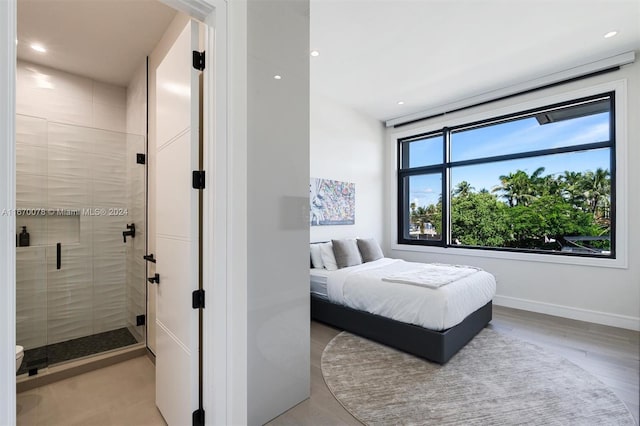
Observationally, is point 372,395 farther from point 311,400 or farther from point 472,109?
point 472,109

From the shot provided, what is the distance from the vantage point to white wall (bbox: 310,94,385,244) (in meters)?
4.44

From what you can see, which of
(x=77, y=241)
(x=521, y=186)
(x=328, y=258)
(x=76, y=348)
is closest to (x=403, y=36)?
(x=328, y=258)

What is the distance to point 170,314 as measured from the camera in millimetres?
1775

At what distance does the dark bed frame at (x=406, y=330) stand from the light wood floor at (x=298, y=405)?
0.82 ft

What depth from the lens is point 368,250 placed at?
173 inches

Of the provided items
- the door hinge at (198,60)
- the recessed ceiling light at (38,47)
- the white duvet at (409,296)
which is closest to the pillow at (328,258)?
the white duvet at (409,296)

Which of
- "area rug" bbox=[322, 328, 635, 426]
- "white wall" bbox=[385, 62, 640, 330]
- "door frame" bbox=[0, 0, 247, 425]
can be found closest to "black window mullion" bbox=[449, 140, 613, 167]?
"white wall" bbox=[385, 62, 640, 330]

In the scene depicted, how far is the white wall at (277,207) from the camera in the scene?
5.66ft

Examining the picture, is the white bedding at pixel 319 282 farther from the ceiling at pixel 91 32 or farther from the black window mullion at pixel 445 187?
the ceiling at pixel 91 32

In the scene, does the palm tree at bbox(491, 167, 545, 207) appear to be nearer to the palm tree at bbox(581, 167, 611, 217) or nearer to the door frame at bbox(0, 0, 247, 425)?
the palm tree at bbox(581, 167, 611, 217)

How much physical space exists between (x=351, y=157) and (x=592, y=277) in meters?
3.62

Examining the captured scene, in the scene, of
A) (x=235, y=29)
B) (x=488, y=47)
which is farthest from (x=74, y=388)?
(x=488, y=47)

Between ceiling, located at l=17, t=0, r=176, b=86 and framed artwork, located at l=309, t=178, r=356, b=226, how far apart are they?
2.53m

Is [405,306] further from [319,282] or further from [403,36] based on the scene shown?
[403,36]
